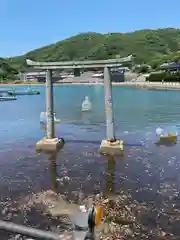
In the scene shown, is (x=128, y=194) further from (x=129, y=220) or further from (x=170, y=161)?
(x=170, y=161)

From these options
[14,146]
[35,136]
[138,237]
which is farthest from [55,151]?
[138,237]

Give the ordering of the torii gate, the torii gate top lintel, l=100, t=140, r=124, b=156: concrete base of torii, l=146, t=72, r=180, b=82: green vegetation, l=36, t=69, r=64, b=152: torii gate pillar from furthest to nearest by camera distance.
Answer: l=146, t=72, r=180, b=82: green vegetation
l=36, t=69, r=64, b=152: torii gate pillar
l=100, t=140, r=124, b=156: concrete base of torii
the torii gate
the torii gate top lintel

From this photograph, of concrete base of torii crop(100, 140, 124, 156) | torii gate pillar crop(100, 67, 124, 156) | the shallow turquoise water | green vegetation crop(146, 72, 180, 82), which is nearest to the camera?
the shallow turquoise water

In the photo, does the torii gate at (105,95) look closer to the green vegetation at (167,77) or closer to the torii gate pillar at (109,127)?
the torii gate pillar at (109,127)

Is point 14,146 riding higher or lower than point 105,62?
lower

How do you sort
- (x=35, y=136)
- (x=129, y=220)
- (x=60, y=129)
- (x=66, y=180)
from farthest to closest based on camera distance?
(x=60, y=129) < (x=35, y=136) < (x=66, y=180) < (x=129, y=220)

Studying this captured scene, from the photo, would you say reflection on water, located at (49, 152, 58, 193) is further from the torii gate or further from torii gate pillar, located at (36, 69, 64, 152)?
the torii gate

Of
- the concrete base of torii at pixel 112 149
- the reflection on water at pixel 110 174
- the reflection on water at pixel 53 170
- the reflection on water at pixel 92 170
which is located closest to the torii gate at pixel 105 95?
the concrete base of torii at pixel 112 149

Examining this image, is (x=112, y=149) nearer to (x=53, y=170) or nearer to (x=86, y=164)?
(x=86, y=164)

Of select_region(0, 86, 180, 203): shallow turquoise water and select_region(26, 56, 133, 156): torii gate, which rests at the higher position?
select_region(26, 56, 133, 156): torii gate

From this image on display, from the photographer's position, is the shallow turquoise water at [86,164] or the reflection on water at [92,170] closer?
the reflection on water at [92,170]

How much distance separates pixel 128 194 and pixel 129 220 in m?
2.30

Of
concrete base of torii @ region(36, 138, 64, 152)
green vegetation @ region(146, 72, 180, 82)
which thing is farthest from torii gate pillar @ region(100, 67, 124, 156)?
green vegetation @ region(146, 72, 180, 82)

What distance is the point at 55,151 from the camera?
18.6 m
